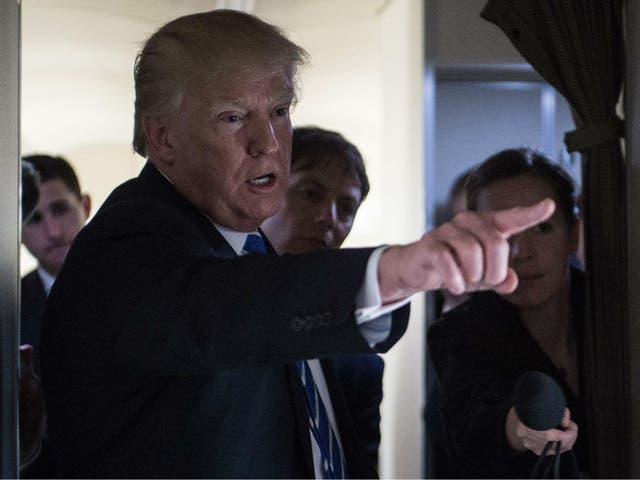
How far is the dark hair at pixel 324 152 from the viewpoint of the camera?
1.74m

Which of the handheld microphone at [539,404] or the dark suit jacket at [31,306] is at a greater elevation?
the dark suit jacket at [31,306]

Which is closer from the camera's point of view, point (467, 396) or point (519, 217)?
point (519, 217)

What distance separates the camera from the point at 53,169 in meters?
1.77

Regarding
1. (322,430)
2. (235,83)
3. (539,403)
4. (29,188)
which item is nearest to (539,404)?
(539,403)

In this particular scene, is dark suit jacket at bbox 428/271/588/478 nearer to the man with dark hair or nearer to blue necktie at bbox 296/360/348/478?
blue necktie at bbox 296/360/348/478

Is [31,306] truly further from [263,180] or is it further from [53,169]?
[263,180]

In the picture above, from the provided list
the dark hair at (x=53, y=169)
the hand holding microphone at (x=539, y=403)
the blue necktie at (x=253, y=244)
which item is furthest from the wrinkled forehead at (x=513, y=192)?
the dark hair at (x=53, y=169)

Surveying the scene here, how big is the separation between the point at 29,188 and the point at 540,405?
1087mm

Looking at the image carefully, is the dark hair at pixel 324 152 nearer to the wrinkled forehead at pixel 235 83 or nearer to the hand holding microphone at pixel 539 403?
the wrinkled forehead at pixel 235 83

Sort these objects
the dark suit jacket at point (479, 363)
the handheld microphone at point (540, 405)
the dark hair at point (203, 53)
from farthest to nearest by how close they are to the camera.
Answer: the dark suit jacket at point (479, 363) → the handheld microphone at point (540, 405) → the dark hair at point (203, 53)

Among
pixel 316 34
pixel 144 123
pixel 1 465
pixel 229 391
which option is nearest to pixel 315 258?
pixel 229 391

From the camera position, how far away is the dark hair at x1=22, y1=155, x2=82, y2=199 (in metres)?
1.77

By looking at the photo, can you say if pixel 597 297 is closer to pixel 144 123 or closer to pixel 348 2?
pixel 348 2

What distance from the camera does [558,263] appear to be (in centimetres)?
180
